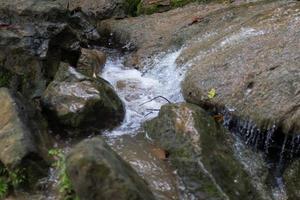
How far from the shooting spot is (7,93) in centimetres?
553

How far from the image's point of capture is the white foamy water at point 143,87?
6387 mm

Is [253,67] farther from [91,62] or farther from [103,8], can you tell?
[103,8]

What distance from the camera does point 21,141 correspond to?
16.3 feet

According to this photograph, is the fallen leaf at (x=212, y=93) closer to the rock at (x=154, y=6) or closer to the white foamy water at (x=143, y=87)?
the white foamy water at (x=143, y=87)

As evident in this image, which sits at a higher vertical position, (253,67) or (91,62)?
(253,67)

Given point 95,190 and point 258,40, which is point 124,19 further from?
point 95,190

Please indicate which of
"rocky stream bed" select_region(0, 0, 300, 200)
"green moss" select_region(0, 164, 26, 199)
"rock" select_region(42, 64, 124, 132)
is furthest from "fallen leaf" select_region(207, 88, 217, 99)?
"green moss" select_region(0, 164, 26, 199)

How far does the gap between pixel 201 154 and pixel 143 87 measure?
8.15ft

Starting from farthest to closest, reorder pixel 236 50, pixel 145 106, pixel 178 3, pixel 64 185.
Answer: pixel 178 3, pixel 236 50, pixel 145 106, pixel 64 185

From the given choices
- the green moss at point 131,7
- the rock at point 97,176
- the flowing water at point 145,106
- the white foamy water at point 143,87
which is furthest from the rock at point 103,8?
the rock at point 97,176

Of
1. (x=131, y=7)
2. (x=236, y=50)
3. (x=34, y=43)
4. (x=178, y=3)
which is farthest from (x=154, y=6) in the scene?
(x=34, y=43)

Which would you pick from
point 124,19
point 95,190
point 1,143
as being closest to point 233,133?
point 95,190

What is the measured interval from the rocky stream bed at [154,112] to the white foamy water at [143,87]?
23mm

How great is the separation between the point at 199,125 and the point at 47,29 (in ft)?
9.06
